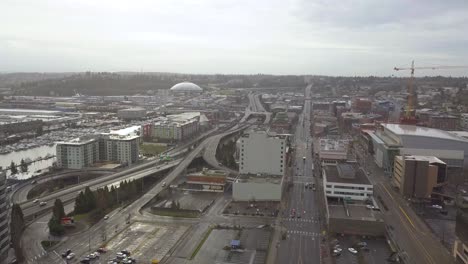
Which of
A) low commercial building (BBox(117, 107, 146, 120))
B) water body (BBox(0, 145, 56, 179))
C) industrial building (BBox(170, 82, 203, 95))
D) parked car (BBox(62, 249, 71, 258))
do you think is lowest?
water body (BBox(0, 145, 56, 179))

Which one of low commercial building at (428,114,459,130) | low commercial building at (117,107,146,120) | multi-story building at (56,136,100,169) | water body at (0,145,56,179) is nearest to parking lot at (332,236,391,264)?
multi-story building at (56,136,100,169)

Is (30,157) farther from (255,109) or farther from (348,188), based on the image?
(255,109)

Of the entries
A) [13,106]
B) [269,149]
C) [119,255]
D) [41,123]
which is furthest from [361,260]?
[13,106]

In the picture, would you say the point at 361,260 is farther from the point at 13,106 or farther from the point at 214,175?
the point at 13,106

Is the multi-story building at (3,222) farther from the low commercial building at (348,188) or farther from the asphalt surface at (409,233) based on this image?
the low commercial building at (348,188)

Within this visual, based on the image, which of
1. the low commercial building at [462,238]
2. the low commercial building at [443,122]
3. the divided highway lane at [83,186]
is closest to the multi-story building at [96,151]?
the divided highway lane at [83,186]

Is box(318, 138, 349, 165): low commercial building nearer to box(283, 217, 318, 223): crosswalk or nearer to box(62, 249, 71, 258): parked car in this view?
box(283, 217, 318, 223): crosswalk

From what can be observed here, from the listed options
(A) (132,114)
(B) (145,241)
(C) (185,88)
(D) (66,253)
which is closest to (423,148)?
(B) (145,241)
